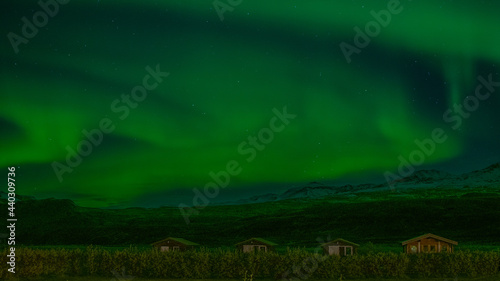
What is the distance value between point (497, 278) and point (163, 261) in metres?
30.5

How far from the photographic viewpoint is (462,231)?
162 m

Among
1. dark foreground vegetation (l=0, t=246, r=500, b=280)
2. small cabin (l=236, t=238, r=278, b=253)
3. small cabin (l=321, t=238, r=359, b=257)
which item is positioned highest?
small cabin (l=236, t=238, r=278, b=253)

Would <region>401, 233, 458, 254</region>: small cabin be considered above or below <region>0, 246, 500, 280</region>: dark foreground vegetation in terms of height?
above

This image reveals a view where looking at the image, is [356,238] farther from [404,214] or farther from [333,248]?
[333,248]

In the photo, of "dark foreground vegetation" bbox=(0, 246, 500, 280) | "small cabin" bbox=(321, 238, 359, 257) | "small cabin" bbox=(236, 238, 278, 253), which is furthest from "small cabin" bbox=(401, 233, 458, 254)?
"dark foreground vegetation" bbox=(0, 246, 500, 280)

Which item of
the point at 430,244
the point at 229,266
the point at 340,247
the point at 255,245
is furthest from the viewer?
the point at 430,244

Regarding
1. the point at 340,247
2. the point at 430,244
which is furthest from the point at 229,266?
the point at 430,244

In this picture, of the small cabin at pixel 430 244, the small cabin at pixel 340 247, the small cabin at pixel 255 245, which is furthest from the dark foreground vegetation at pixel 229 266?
the small cabin at pixel 430 244

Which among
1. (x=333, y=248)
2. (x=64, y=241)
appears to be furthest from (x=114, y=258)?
(x=64, y=241)

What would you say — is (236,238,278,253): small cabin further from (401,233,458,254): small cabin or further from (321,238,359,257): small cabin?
(401,233,458,254): small cabin

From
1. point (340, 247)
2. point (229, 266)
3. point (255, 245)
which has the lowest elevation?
point (229, 266)

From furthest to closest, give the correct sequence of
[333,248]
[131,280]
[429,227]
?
[429,227] < [333,248] < [131,280]

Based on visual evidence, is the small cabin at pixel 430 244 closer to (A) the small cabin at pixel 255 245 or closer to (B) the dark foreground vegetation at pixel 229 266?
(A) the small cabin at pixel 255 245

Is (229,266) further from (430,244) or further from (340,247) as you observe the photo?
(430,244)
